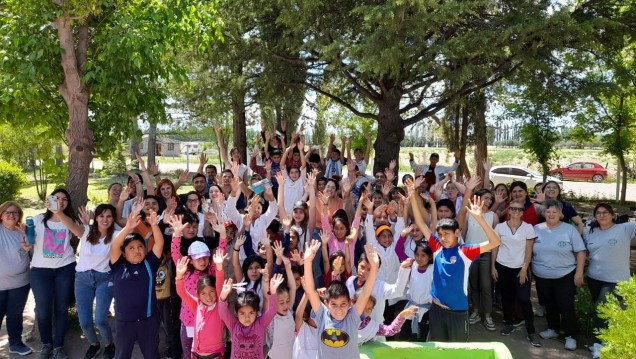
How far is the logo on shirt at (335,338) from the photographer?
10.7 feet

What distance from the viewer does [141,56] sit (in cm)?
520

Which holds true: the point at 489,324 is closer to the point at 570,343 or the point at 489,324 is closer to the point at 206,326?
the point at 570,343

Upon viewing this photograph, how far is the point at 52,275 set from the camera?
4.68 metres

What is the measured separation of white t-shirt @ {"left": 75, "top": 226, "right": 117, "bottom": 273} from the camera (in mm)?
4508

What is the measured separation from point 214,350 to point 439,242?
2.22 meters

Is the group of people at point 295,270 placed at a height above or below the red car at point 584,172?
below

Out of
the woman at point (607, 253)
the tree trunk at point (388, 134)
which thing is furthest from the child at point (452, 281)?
the tree trunk at point (388, 134)

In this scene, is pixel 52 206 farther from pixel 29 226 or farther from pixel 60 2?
pixel 60 2

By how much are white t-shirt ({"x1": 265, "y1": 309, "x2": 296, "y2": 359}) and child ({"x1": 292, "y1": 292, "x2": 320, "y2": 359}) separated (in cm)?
11

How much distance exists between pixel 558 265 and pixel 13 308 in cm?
587

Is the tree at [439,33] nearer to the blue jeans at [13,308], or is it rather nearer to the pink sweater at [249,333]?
the pink sweater at [249,333]

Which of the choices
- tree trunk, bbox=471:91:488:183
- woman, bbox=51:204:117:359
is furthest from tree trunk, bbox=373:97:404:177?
woman, bbox=51:204:117:359

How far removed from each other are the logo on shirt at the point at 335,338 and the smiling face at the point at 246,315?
0.63 meters

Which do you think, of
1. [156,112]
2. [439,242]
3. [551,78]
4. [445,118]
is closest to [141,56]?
[156,112]
